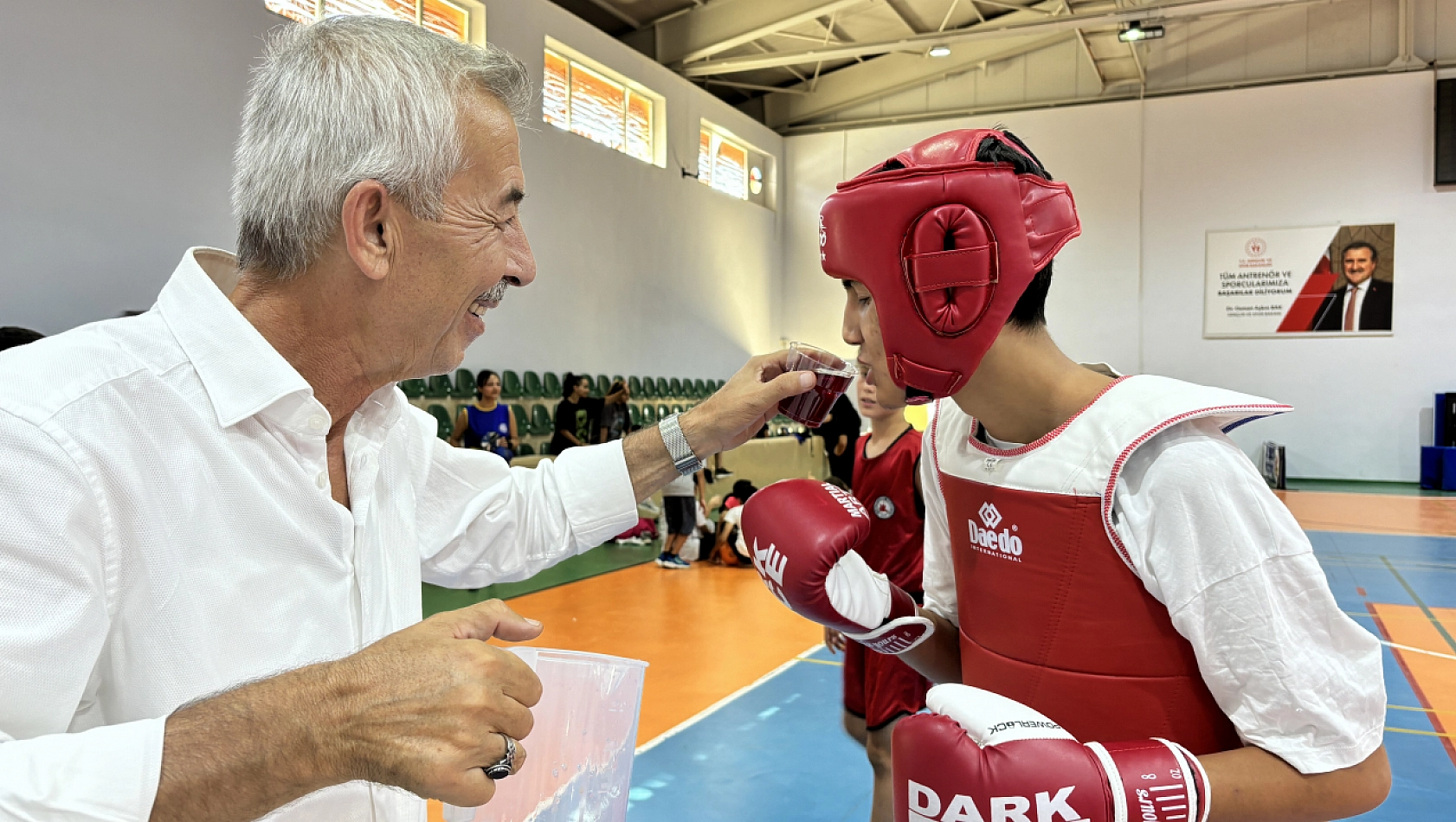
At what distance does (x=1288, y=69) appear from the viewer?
13.6m

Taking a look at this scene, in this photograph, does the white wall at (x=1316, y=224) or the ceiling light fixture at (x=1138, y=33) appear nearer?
the ceiling light fixture at (x=1138, y=33)

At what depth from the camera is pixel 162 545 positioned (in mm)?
1047

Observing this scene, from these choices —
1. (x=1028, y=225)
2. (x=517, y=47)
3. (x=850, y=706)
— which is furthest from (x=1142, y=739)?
(x=517, y=47)

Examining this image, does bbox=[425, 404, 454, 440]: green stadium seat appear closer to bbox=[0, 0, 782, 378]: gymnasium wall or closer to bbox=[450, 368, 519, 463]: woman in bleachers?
bbox=[450, 368, 519, 463]: woman in bleachers

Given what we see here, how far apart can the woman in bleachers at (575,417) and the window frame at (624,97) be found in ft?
10.4

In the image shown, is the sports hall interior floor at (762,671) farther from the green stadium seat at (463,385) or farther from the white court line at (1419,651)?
the green stadium seat at (463,385)

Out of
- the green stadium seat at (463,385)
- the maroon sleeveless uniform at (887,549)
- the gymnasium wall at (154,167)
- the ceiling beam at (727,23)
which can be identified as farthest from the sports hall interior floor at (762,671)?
the ceiling beam at (727,23)

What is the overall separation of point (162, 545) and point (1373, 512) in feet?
40.2

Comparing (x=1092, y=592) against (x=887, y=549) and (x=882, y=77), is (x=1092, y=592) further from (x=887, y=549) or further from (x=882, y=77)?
(x=882, y=77)

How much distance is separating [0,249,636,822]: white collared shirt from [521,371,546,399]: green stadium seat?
8.43m

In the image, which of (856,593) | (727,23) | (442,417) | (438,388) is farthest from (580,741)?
(727,23)

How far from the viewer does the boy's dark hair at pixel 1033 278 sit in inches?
54.9

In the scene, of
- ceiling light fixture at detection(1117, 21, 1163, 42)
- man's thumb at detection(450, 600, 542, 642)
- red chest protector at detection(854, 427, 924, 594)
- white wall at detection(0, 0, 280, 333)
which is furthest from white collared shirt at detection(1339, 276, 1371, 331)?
man's thumb at detection(450, 600, 542, 642)

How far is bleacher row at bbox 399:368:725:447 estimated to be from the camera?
8.34 meters
